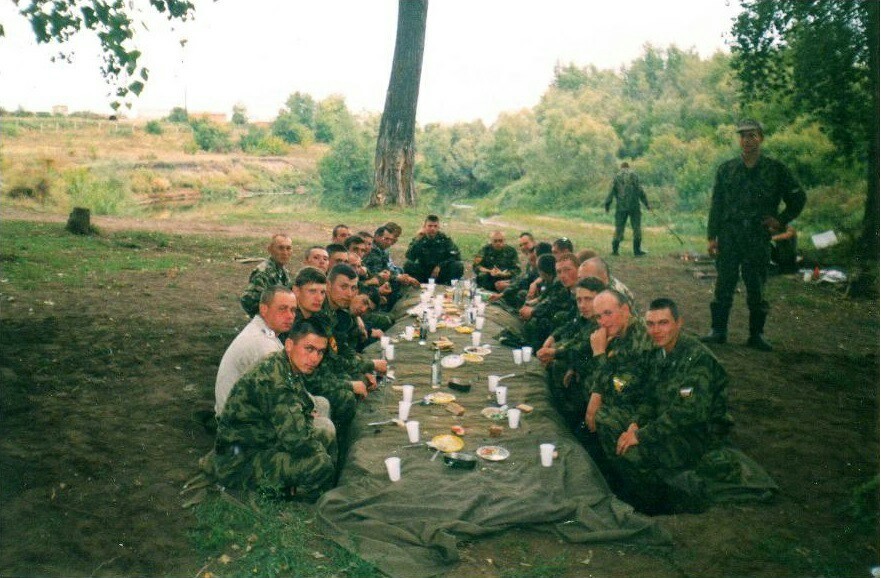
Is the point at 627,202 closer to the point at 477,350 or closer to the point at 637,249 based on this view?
the point at 637,249

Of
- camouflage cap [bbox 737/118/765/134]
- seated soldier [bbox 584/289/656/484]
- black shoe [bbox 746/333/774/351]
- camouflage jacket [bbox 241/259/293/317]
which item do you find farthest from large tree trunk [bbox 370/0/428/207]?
seated soldier [bbox 584/289/656/484]

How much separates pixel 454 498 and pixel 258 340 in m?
1.95

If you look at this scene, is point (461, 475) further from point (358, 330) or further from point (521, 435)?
point (358, 330)

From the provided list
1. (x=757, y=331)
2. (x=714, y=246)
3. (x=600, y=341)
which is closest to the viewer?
(x=600, y=341)

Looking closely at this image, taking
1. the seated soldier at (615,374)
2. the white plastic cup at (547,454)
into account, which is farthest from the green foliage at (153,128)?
the white plastic cup at (547,454)

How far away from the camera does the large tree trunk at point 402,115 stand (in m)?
22.5

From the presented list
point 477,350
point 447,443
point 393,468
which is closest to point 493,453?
point 447,443

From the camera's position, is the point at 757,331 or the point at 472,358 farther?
the point at 757,331

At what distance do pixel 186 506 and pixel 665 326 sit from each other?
Answer: 140 inches

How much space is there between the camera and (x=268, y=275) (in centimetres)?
768

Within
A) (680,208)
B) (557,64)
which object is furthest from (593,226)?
(557,64)

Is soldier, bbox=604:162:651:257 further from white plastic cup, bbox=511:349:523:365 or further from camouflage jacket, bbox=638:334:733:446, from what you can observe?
camouflage jacket, bbox=638:334:733:446

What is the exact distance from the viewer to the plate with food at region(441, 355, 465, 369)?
20.5 ft

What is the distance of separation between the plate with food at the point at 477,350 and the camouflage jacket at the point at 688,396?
1.91m
